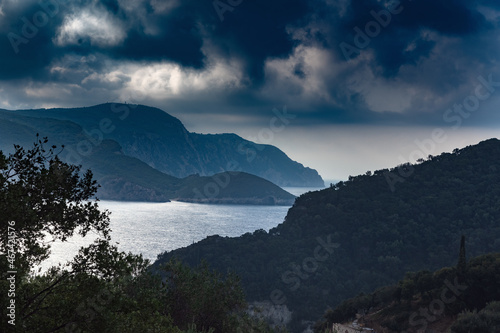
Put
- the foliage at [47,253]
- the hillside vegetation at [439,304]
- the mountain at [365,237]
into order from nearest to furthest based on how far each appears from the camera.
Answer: the foliage at [47,253] < the hillside vegetation at [439,304] < the mountain at [365,237]

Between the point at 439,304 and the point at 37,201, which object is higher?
the point at 37,201

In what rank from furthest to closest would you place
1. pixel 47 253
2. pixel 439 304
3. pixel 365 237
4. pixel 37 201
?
pixel 365 237, pixel 439 304, pixel 47 253, pixel 37 201

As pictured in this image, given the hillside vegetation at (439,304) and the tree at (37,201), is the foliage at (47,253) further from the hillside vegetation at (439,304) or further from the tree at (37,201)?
the hillside vegetation at (439,304)

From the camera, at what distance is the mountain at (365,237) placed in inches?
3433

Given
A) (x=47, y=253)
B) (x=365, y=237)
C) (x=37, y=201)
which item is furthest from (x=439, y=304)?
(x=365, y=237)

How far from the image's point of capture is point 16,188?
11109 mm

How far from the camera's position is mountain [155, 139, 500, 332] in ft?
286

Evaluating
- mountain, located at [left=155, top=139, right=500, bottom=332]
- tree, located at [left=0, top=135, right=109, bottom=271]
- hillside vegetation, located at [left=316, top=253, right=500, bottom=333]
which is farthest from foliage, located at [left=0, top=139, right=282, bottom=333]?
mountain, located at [left=155, top=139, right=500, bottom=332]

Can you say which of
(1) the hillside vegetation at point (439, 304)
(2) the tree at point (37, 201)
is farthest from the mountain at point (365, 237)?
(2) the tree at point (37, 201)

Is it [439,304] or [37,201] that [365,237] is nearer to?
[439,304]

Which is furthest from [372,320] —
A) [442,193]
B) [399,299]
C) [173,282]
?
[442,193]

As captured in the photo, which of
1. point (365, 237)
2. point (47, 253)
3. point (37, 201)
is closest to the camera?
point (37, 201)

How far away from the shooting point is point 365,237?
10544cm

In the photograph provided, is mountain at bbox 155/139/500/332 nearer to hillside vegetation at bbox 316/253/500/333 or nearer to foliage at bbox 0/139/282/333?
hillside vegetation at bbox 316/253/500/333
